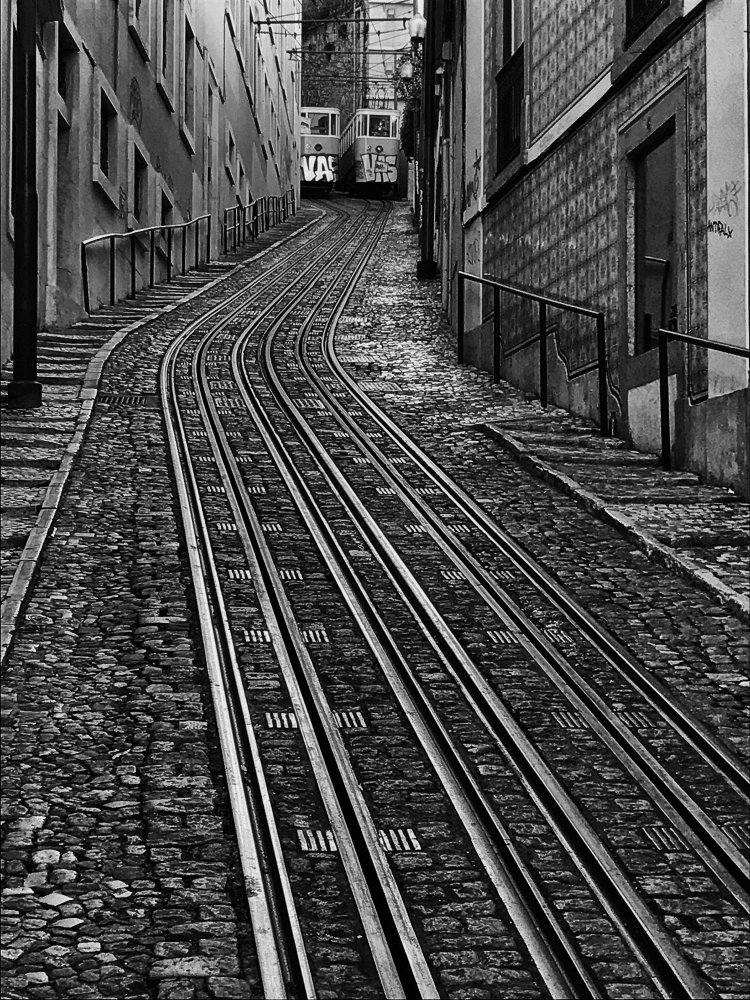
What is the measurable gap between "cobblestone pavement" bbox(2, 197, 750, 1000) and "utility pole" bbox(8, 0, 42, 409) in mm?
362

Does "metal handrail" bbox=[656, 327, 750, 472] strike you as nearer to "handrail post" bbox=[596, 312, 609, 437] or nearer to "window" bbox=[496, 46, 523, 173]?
"handrail post" bbox=[596, 312, 609, 437]

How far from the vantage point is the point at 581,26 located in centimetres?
1216

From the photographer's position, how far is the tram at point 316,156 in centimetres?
6450

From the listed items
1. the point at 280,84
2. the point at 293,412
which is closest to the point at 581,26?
the point at 293,412

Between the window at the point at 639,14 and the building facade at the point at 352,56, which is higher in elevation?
the building facade at the point at 352,56

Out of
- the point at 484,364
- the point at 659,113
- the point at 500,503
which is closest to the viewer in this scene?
the point at 500,503

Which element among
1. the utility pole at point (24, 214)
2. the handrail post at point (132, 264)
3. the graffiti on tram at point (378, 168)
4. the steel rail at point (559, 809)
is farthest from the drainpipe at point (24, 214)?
the graffiti on tram at point (378, 168)

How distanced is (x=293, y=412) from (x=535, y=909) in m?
8.15

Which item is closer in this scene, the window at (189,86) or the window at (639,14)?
the window at (639,14)

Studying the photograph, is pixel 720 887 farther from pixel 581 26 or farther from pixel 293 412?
pixel 581 26

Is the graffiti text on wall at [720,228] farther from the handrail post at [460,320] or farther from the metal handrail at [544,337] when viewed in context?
the handrail post at [460,320]

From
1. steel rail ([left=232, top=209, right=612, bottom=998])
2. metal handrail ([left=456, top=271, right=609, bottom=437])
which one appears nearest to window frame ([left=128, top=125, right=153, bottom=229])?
metal handrail ([left=456, top=271, right=609, bottom=437])

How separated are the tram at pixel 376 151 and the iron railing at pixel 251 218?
11.2 metres

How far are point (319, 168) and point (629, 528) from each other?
59509 millimetres
